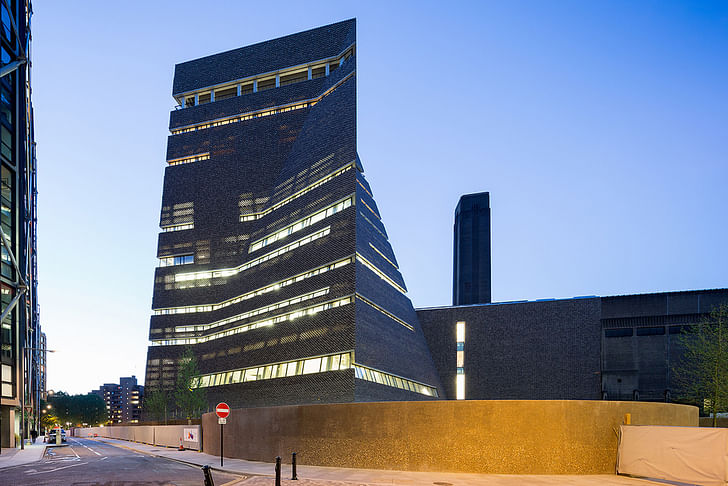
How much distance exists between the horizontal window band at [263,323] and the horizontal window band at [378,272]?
4388 mm

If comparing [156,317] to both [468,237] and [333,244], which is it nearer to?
[333,244]

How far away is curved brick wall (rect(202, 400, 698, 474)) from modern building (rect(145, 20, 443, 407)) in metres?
22.4

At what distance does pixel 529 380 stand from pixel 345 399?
25393 millimetres

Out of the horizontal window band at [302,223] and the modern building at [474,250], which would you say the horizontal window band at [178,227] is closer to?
the horizontal window band at [302,223]

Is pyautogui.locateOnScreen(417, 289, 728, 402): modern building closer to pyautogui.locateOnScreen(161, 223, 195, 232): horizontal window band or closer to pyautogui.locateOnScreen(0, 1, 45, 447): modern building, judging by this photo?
pyautogui.locateOnScreen(161, 223, 195, 232): horizontal window band

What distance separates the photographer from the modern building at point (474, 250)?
448ft

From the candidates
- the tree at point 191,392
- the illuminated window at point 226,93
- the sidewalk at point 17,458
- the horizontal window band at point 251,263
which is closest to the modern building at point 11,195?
the sidewalk at point 17,458

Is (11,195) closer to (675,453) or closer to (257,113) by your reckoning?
(257,113)

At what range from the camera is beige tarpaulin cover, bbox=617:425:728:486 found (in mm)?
17031

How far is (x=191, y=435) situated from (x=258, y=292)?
25.2 metres

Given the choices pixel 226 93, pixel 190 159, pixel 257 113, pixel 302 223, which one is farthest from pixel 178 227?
pixel 302 223

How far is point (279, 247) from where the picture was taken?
65188 mm

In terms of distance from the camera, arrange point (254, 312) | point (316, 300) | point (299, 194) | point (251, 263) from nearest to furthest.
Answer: point (316, 300) → point (254, 312) → point (299, 194) → point (251, 263)

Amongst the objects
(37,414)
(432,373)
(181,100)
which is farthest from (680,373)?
(37,414)
